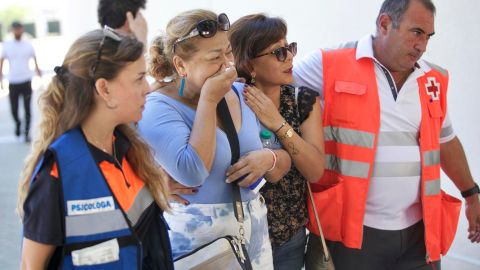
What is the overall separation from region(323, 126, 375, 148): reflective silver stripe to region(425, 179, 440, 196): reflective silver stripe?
329mm

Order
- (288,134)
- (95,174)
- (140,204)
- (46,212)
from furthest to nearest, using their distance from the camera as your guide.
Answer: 1. (288,134)
2. (140,204)
3. (95,174)
4. (46,212)

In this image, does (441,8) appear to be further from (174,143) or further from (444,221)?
(174,143)

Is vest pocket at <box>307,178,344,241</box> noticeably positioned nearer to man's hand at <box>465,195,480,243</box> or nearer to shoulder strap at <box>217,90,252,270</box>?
shoulder strap at <box>217,90,252,270</box>

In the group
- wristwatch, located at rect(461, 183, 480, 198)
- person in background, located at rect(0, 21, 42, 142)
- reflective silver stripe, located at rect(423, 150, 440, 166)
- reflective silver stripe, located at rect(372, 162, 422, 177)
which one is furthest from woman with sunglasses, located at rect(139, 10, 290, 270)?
person in background, located at rect(0, 21, 42, 142)

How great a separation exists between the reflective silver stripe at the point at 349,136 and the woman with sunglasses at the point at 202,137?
583 millimetres

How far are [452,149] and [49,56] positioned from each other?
26634 millimetres

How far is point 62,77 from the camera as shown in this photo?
6.08ft

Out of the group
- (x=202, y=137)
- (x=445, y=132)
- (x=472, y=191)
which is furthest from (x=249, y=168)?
(x=472, y=191)

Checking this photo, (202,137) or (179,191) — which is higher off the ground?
(202,137)

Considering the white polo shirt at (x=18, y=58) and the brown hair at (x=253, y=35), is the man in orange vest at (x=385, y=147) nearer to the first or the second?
the brown hair at (x=253, y=35)

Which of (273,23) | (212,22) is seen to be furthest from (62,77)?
(273,23)

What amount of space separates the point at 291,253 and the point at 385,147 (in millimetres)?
643

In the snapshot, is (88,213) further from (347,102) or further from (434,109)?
(434,109)

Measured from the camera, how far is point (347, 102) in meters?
2.81
